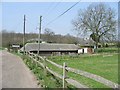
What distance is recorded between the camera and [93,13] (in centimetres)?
8169

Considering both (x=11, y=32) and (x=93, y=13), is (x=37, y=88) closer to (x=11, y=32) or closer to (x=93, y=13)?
(x=93, y=13)

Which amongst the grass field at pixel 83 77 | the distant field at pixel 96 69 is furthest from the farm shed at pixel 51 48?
the grass field at pixel 83 77

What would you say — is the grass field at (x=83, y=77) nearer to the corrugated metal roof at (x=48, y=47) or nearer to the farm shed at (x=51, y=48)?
the farm shed at (x=51, y=48)

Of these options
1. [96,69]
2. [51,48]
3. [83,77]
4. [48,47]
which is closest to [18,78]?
[83,77]

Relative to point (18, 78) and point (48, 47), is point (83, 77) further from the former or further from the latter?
point (48, 47)

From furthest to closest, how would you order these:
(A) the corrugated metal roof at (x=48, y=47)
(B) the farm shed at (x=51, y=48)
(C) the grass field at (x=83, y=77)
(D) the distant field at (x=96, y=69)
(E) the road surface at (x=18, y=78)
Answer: (A) the corrugated metal roof at (x=48, y=47) → (B) the farm shed at (x=51, y=48) → (D) the distant field at (x=96, y=69) → (C) the grass field at (x=83, y=77) → (E) the road surface at (x=18, y=78)

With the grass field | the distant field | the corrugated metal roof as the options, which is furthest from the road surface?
the corrugated metal roof

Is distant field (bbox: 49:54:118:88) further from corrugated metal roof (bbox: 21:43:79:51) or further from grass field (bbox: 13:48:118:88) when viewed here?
corrugated metal roof (bbox: 21:43:79:51)

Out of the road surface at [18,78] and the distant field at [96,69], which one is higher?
the road surface at [18,78]

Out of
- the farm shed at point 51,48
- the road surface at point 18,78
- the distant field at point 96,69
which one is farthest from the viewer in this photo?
the farm shed at point 51,48

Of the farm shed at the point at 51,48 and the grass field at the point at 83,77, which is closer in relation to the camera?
the grass field at the point at 83,77

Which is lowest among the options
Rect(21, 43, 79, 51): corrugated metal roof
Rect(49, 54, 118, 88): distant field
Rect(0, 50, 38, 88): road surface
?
Rect(49, 54, 118, 88): distant field

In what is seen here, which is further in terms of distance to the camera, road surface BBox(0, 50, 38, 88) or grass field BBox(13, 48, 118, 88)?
grass field BBox(13, 48, 118, 88)

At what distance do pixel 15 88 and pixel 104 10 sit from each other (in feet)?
245
